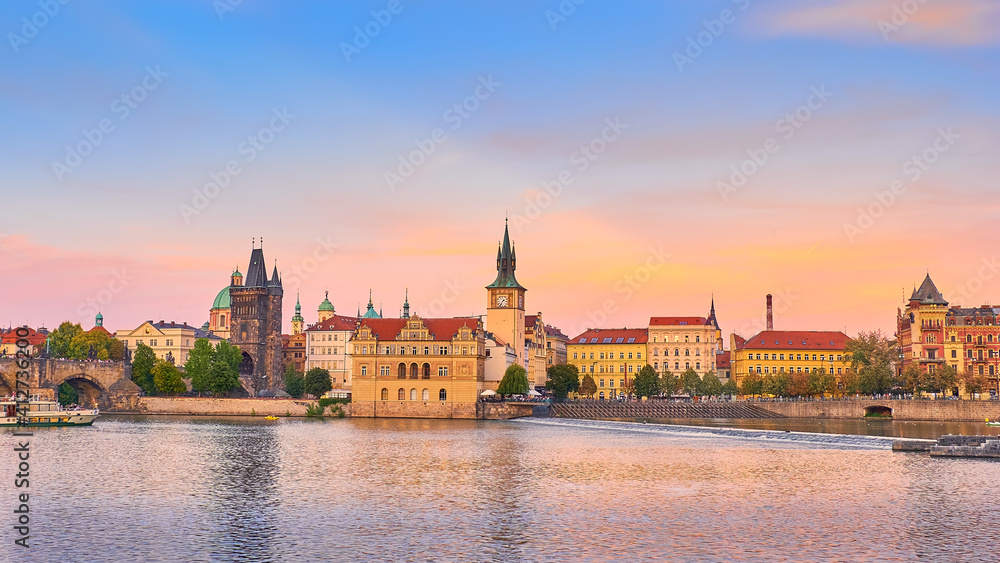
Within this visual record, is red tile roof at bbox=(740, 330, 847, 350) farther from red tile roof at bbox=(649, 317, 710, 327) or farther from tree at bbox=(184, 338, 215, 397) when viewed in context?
tree at bbox=(184, 338, 215, 397)

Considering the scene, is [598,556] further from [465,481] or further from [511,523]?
[465,481]

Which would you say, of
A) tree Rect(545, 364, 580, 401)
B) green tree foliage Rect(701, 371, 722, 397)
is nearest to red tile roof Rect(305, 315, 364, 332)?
tree Rect(545, 364, 580, 401)

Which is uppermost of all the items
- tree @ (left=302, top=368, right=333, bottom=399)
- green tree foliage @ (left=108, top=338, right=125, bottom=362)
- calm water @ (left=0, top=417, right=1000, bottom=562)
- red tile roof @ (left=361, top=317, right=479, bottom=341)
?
red tile roof @ (left=361, top=317, right=479, bottom=341)

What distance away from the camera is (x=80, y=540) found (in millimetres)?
30562

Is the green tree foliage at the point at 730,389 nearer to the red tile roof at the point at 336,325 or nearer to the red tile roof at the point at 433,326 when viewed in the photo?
the red tile roof at the point at 433,326

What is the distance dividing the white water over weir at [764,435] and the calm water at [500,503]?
2210mm

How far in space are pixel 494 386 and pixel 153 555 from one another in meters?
107

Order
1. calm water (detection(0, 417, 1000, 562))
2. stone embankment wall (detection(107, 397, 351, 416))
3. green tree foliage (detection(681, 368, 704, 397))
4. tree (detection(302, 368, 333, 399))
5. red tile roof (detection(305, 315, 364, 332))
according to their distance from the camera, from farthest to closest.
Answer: red tile roof (detection(305, 315, 364, 332)) < green tree foliage (detection(681, 368, 704, 397)) < tree (detection(302, 368, 333, 399)) < stone embankment wall (detection(107, 397, 351, 416)) < calm water (detection(0, 417, 1000, 562))

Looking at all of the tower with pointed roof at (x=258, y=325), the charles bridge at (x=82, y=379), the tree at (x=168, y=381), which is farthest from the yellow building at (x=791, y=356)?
the charles bridge at (x=82, y=379)

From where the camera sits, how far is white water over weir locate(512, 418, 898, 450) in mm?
72188

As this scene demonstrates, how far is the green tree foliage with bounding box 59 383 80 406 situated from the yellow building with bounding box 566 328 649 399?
8245cm

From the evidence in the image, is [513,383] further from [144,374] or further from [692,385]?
[144,374]

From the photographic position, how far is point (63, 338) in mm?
175000

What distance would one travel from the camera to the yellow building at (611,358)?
179875 mm
